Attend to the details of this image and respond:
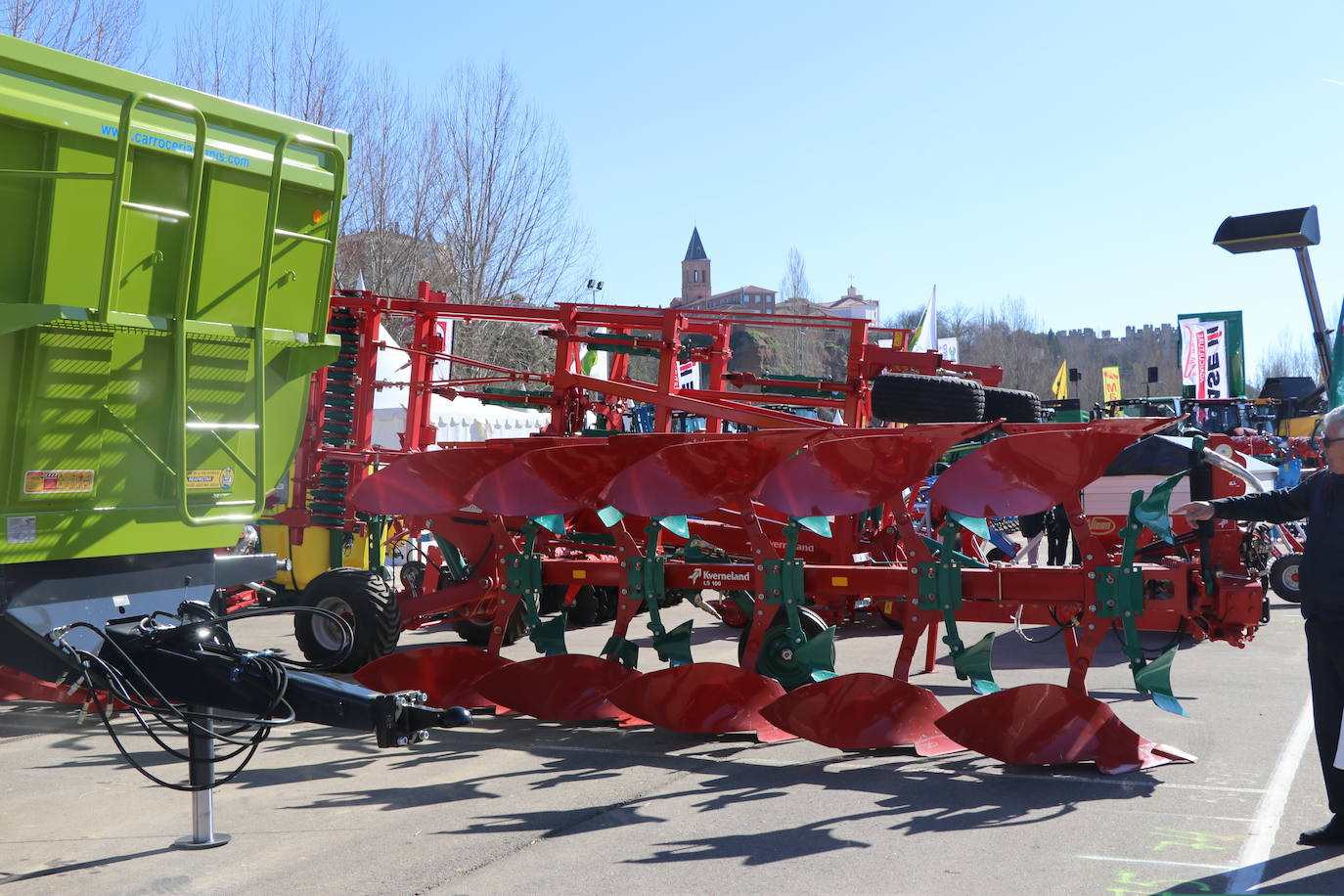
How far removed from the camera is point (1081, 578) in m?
6.21

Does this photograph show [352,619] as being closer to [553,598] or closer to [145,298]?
[553,598]

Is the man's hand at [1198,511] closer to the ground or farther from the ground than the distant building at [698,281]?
closer to the ground

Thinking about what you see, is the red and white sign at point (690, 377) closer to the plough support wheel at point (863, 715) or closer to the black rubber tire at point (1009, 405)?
the black rubber tire at point (1009, 405)

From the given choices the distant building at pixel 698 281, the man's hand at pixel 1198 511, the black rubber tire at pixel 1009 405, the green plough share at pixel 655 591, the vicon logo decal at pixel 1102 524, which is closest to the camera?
the man's hand at pixel 1198 511

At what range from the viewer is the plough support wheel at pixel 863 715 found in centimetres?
629

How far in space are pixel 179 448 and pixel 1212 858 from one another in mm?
4286

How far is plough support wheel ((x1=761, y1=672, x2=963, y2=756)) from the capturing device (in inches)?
248

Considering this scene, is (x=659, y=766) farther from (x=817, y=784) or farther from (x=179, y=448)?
(x=179, y=448)

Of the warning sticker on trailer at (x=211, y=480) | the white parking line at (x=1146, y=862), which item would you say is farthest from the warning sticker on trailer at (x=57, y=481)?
the white parking line at (x=1146, y=862)

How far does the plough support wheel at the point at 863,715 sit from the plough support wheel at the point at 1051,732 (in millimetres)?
237

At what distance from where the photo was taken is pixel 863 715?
6.34m

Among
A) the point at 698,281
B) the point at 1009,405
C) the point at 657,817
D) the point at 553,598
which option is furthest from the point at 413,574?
the point at 698,281

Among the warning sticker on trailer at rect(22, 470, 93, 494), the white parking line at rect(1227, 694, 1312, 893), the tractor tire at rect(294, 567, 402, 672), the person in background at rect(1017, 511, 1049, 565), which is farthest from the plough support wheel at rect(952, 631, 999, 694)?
the person in background at rect(1017, 511, 1049, 565)

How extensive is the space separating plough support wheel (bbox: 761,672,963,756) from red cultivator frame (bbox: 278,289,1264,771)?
0.01 metres
